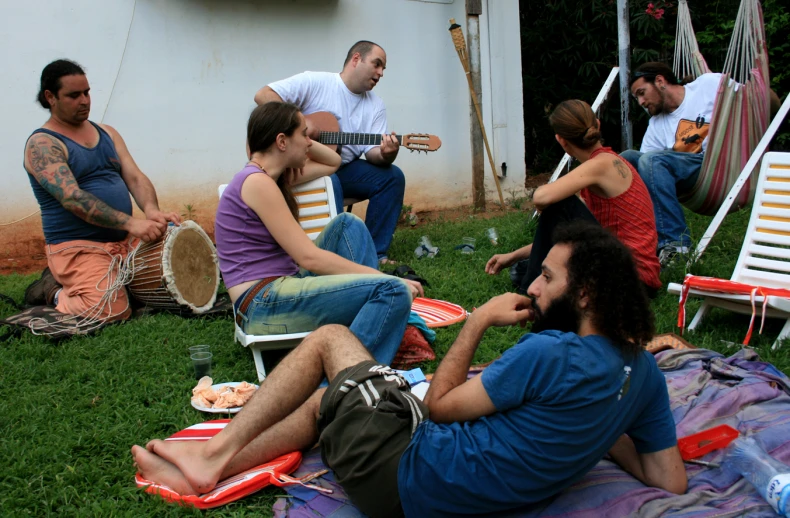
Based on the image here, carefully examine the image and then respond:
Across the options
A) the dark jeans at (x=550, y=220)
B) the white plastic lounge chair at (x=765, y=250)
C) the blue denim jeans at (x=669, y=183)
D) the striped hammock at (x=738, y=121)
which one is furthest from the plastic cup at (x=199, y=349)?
the striped hammock at (x=738, y=121)

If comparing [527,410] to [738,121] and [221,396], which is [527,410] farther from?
[738,121]

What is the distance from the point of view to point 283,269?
140 inches

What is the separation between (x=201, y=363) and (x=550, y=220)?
213 centimetres

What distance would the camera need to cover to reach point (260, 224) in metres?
3.44

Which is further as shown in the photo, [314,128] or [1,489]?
[314,128]

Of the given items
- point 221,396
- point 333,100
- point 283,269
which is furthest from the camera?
point 333,100

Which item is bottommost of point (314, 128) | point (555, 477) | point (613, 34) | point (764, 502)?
point (764, 502)

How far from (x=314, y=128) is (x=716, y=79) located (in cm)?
341

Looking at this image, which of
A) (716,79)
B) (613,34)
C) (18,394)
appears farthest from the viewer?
(613,34)

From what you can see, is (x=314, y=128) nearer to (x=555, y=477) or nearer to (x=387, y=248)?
(x=387, y=248)

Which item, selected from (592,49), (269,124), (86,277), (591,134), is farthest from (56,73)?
(592,49)

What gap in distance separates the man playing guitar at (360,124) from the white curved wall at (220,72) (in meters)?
1.29

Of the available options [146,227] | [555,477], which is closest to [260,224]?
[146,227]

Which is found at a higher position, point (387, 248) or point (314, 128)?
point (314, 128)
